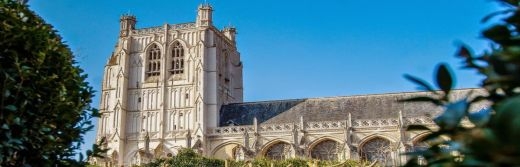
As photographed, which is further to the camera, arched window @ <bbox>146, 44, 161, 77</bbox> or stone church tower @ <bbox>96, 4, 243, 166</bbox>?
arched window @ <bbox>146, 44, 161, 77</bbox>

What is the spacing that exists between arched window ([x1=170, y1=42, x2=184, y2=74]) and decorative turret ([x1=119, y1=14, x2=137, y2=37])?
518 centimetres

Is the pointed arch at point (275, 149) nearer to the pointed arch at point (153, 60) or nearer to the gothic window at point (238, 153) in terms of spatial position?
the gothic window at point (238, 153)

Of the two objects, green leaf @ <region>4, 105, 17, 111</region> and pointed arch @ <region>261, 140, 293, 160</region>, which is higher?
pointed arch @ <region>261, 140, 293, 160</region>

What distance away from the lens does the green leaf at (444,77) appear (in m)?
1.79

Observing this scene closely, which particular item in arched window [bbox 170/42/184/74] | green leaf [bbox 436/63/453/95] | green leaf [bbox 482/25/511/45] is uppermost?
arched window [bbox 170/42/184/74]

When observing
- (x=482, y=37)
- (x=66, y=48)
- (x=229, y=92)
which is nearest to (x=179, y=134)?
(x=229, y=92)

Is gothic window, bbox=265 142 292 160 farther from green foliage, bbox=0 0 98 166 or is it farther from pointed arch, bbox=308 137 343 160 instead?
green foliage, bbox=0 0 98 166

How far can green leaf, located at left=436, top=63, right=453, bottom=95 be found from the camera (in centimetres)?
179

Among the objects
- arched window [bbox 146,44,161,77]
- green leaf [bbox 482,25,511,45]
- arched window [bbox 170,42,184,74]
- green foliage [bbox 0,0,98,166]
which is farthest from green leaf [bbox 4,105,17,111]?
arched window [bbox 146,44,161,77]

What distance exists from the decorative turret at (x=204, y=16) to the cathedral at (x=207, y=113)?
0.09 metres

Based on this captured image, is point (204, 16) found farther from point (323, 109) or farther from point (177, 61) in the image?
point (323, 109)

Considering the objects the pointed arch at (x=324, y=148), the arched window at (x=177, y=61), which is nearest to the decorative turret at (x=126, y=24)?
the arched window at (x=177, y=61)

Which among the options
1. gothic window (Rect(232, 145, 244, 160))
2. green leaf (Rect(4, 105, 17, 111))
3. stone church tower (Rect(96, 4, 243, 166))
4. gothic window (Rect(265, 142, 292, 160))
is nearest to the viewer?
green leaf (Rect(4, 105, 17, 111))

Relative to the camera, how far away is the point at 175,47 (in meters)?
49.1
